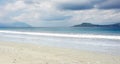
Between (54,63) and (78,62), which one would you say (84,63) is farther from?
(54,63)

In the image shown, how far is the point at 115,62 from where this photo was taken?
25.8 feet

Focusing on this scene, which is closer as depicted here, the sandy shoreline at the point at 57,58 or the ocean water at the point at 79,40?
the sandy shoreline at the point at 57,58

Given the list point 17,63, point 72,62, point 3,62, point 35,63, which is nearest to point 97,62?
point 72,62

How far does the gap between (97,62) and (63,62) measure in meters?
1.28

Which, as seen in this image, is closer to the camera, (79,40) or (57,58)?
(57,58)

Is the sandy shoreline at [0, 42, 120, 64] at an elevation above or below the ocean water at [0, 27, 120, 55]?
below

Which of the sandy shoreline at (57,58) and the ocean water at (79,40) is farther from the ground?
the ocean water at (79,40)

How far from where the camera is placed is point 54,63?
7.42 meters

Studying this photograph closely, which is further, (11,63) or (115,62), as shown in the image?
(115,62)

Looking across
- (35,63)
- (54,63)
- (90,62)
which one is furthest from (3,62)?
(90,62)

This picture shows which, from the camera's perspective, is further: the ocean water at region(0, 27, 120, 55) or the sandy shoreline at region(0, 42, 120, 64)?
the ocean water at region(0, 27, 120, 55)

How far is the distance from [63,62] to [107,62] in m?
1.67

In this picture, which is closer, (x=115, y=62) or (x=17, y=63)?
(x=17, y=63)

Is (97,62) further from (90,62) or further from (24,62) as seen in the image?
(24,62)
